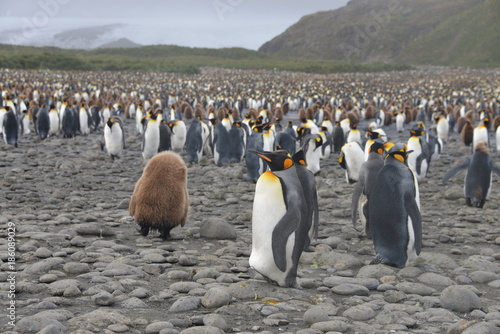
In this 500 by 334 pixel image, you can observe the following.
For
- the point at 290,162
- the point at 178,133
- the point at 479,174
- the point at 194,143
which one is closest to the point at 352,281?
the point at 290,162

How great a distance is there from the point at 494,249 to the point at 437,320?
7.92 ft

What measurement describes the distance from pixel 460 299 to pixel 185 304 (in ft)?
5.78

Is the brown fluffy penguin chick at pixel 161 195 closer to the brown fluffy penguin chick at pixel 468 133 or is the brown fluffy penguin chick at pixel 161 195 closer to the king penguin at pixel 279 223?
the king penguin at pixel 279 223

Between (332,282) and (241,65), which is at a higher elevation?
(241,65)

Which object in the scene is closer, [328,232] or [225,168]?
[328,232]

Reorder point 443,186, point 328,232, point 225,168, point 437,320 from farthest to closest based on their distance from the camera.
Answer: point 225,168
point 443,186
point 328,232
point 437,320

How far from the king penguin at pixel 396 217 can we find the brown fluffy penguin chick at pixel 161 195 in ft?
5.71

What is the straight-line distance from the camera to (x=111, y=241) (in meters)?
4.95

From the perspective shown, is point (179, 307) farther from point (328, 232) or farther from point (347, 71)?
point (347, 71)

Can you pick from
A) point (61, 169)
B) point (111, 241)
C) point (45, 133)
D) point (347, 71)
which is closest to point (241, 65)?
point (347, 71)

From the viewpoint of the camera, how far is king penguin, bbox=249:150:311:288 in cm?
382

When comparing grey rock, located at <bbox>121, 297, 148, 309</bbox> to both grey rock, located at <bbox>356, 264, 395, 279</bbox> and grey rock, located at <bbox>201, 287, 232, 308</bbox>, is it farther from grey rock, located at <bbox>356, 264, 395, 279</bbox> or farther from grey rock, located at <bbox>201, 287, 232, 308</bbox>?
grey rock, located at <bbox>356, 264, 395, 279</bbox>

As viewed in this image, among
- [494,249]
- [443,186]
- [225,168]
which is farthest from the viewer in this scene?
[225,168]

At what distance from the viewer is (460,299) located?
3.56m
